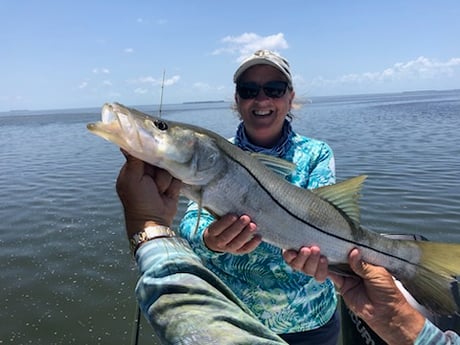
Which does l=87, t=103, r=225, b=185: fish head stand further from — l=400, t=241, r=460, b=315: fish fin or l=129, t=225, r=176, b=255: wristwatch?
l=400, t=241, r=460, b=315: fish fin

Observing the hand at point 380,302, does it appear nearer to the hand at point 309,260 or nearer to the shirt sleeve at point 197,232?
the hand at point 309,260

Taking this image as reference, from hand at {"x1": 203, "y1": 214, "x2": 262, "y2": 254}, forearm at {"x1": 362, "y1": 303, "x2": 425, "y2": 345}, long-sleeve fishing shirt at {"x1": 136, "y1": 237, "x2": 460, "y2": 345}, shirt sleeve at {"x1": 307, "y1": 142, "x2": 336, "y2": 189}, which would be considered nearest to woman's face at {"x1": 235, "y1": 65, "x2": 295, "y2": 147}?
shirt sleeve at {"x1": 307, "y1": 142, "x2": 336, "y2": 189}

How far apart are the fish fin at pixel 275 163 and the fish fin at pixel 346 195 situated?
0.30 meters

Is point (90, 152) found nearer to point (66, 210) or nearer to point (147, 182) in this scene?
point (66, 210)

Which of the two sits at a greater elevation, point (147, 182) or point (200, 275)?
point (147, 182)

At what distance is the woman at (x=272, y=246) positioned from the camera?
3.42 metres

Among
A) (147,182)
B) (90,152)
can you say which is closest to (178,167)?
(147,182)

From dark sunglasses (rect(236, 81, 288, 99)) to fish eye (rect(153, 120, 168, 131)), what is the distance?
4.71 ft

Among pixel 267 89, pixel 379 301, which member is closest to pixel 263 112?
pixel 267 89

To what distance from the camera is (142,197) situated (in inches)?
78.6

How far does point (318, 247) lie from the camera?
3.07 meters

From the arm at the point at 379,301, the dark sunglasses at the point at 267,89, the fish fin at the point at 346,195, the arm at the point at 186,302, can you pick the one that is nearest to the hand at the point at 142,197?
the arm at the point at 186,302

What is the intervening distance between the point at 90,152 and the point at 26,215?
13.1 metres

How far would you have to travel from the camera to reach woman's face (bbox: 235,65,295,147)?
379 cm
